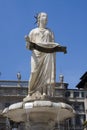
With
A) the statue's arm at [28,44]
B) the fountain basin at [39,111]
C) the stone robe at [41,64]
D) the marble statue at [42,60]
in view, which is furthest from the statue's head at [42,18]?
the fountain basin at [39,111]

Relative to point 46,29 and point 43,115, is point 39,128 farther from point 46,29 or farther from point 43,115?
point 46,29

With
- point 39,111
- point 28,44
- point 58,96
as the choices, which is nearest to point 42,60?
point 28,44

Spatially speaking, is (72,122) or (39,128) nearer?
(39,128)

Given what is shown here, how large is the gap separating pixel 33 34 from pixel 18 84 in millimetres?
66221

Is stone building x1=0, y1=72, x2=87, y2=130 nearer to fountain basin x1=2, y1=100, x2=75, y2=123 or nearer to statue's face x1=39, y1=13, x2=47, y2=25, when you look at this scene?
statue's face x1=39, y1=13, x2=47, y2=25

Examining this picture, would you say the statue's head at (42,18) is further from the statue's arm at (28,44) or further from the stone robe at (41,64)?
the statue's arm at (28,44)

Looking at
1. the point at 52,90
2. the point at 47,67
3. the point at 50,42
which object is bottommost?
the point at 52,90

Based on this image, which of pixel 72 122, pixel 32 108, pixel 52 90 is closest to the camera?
pixel 32 108

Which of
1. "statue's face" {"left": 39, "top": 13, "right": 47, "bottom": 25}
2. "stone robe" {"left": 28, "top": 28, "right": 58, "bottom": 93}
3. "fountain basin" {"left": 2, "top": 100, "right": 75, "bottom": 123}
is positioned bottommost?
"fountain basin" {"left": 2, "top": 100, "right": 75, "bottom": 123}

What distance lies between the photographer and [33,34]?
1677cm

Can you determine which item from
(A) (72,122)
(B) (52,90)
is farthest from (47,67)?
(A) (72,122)

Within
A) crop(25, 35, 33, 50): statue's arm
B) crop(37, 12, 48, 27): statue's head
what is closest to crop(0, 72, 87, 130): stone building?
crop(37, 12, 48, 27): statue's head

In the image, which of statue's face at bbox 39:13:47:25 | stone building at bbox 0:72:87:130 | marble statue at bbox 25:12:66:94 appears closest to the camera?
marble statue at bbox 25:12:66:94

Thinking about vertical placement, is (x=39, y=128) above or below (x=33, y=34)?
below
